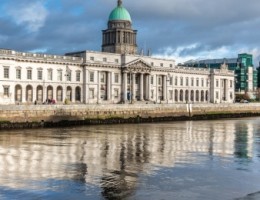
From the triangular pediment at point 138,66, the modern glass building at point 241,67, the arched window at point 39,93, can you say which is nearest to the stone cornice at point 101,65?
the triangular pediment at point 138,66

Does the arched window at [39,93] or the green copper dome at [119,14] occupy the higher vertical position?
the green copper dome at [119,14]

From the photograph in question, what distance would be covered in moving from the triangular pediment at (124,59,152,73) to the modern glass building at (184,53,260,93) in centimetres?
7476

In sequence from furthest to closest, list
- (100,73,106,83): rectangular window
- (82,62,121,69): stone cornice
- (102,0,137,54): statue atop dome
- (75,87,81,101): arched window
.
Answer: (102,0,137,54): statue atop dome
(100,73,106,83): rectangular window
(75,87,81,101): arched window
(82,62,121,69): stone cornice

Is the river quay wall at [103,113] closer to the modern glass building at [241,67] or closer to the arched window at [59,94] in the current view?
the arched window at [59,94]

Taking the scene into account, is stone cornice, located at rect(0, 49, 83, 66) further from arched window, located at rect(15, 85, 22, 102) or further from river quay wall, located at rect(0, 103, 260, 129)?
river quay wall, located at rect(0, 103, 260, 129)

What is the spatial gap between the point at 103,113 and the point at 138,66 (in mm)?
35450

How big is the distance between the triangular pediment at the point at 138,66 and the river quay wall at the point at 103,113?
1886cm

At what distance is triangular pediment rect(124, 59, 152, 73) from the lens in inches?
3935

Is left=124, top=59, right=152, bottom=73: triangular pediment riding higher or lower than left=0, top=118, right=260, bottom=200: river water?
higher

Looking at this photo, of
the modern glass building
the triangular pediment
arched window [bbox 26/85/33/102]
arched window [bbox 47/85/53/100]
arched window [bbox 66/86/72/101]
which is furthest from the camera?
the modern glass building

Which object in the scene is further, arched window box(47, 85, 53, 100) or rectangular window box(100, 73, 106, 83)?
rectangular window box(100, 73, 106, 83)

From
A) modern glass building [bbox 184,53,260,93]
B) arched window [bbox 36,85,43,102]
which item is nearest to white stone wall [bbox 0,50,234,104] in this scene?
arched window [bbox 36,85,43,102]

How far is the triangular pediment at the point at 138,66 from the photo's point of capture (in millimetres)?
99938

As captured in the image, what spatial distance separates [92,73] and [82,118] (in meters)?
32.5
